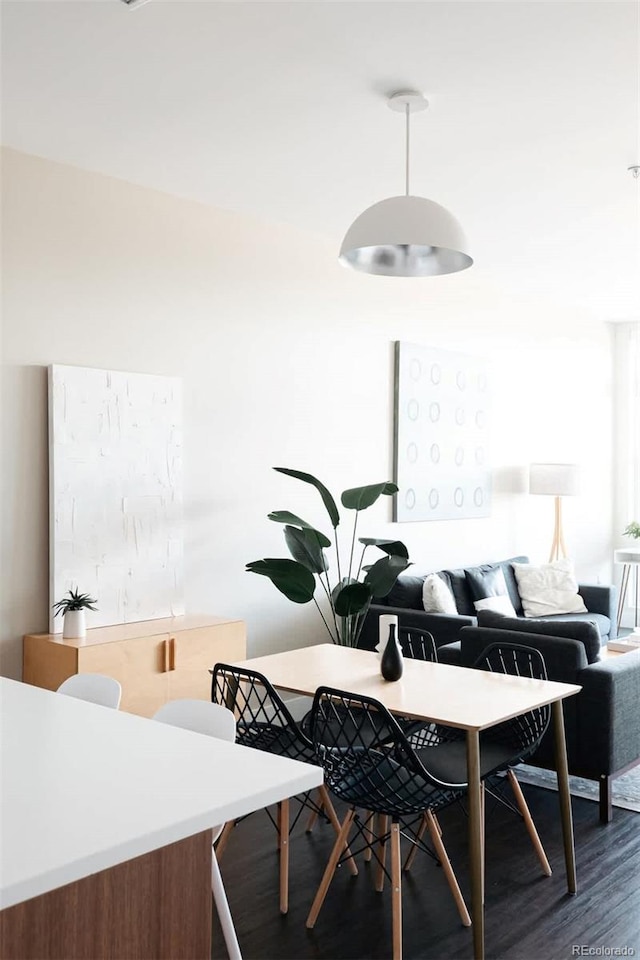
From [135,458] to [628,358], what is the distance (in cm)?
614

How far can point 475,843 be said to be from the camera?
2826 mm

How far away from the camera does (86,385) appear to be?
4.30 m

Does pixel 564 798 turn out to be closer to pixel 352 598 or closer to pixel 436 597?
pixel 352 598

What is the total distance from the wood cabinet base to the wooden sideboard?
2198 mm

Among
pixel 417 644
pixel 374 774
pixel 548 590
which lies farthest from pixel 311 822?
pixel 548 590

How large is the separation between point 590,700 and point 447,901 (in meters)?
1.18

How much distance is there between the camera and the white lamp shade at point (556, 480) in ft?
24.2

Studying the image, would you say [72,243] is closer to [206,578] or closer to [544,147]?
[206,578]

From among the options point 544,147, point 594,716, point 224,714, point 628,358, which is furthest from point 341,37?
Result: point 628,358

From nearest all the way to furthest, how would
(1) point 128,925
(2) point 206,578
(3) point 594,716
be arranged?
(1) point 128,925 → (3) point 594,716 → (2) point 206,578

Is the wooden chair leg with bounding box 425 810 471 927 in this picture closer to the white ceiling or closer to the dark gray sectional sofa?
the dark gray sectional sofa

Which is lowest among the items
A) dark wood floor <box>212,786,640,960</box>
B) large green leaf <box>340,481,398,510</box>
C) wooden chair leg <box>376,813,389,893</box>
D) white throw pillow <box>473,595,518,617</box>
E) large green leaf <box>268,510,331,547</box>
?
dark wood floor <box>212,786,640,960</box>

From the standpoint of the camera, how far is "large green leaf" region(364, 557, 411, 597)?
16.7 ft

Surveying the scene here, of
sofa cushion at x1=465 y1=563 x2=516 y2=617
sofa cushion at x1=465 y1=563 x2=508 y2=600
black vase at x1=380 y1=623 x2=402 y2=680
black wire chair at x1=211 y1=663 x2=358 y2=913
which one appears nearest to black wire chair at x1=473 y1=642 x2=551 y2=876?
black vase at x1=380 y1=623 x2=402 y2=680
